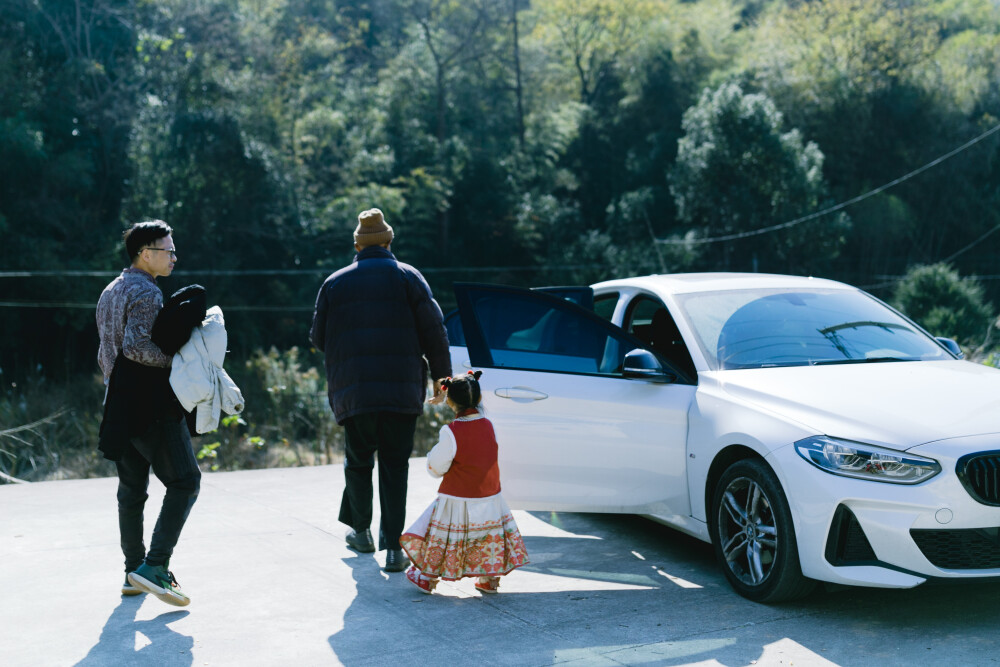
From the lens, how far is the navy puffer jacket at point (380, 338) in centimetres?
562

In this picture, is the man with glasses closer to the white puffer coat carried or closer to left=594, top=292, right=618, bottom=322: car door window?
the white puffer coat carried

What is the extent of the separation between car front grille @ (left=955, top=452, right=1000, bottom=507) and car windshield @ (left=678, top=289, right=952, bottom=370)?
4.12 ft

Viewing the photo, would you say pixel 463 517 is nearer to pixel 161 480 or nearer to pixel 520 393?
pixel 520 393

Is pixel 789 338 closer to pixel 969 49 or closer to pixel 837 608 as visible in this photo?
pixel 837 608

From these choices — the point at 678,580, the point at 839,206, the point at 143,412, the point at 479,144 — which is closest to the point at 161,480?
the point at 143,412

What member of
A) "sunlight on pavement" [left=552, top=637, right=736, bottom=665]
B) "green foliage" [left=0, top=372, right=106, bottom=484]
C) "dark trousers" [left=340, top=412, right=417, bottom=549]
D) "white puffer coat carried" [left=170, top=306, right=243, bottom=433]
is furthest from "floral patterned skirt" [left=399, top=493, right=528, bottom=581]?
"green foliage" [left=0, top=372, right=106, bottom=484]

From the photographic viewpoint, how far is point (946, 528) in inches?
174

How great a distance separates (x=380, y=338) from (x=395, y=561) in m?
1.22

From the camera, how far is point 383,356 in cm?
563

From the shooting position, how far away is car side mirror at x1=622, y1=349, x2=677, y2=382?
18.3 feet

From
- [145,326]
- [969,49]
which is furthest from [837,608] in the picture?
[969,49]

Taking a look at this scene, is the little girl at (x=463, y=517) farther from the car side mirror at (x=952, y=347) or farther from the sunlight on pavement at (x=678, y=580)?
the car side mirror at (x=952, y=347)

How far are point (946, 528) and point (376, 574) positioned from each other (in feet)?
9.50

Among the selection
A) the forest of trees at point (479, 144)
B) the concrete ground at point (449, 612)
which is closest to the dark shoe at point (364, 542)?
the concrete ground at point (449, 612)
